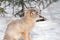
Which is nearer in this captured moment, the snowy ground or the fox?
the fox

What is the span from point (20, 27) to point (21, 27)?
0.06 feet

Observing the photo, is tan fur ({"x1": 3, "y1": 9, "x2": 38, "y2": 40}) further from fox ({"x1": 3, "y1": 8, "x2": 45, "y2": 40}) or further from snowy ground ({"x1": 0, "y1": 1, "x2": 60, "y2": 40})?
snowy ground ({"x1": 0, "y1": 1, "x2": 60, "y2": 40})

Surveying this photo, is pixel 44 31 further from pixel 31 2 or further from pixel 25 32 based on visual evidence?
pixel 31 2

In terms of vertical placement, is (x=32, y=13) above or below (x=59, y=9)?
above

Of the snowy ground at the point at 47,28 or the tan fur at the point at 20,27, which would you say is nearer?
the tan fur at the point at 20,27

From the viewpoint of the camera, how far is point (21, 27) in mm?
4309

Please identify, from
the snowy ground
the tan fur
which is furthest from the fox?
the snowy ground

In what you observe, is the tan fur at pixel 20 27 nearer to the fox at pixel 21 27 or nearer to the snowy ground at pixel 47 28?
the fox at pixel 21 27

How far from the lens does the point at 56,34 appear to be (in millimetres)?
5344

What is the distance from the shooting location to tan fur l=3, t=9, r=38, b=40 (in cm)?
421

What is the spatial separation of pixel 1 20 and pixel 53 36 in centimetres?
206

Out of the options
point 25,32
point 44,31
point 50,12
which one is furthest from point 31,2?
point 25,32

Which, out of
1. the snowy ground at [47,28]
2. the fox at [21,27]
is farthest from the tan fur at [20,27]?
the snowy ground at [47,28]

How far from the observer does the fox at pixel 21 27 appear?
4207mm
